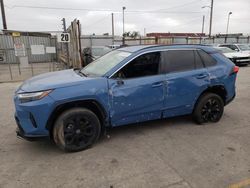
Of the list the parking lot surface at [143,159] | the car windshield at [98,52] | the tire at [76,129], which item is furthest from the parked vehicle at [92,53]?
the tire at [76,129]

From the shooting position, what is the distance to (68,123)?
3258 millimetres

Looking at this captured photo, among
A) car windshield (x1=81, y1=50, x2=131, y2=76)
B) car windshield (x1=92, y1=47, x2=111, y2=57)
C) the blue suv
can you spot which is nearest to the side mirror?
the blue suv

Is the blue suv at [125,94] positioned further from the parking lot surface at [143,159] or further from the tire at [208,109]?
→ the parking lot surface at [143,159]

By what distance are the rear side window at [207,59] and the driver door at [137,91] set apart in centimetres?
103

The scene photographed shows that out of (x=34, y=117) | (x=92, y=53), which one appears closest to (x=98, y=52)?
(x=92, y=53)

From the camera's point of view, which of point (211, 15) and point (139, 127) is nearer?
point (139, 127)

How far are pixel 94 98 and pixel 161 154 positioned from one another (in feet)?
4.51

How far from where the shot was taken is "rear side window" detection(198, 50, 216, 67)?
424cm

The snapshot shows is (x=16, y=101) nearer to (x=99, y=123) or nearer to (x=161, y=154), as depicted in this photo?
(x=99, y=123)

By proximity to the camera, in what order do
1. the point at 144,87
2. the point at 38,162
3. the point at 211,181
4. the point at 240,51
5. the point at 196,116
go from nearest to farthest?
the point at 211,181 < the point at 38,162 < the point at 144,87 < the point at 196,116 < the point at 240,51

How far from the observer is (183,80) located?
3932 millimetres

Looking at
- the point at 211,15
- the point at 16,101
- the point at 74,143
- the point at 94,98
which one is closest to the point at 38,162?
the point at 74,143

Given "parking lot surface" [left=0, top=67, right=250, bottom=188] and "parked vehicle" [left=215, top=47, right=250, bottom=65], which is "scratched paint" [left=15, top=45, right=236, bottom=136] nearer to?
"parking lot surface" [left=0, top=67, right=250, bottom=188]

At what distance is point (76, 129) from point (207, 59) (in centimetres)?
292
